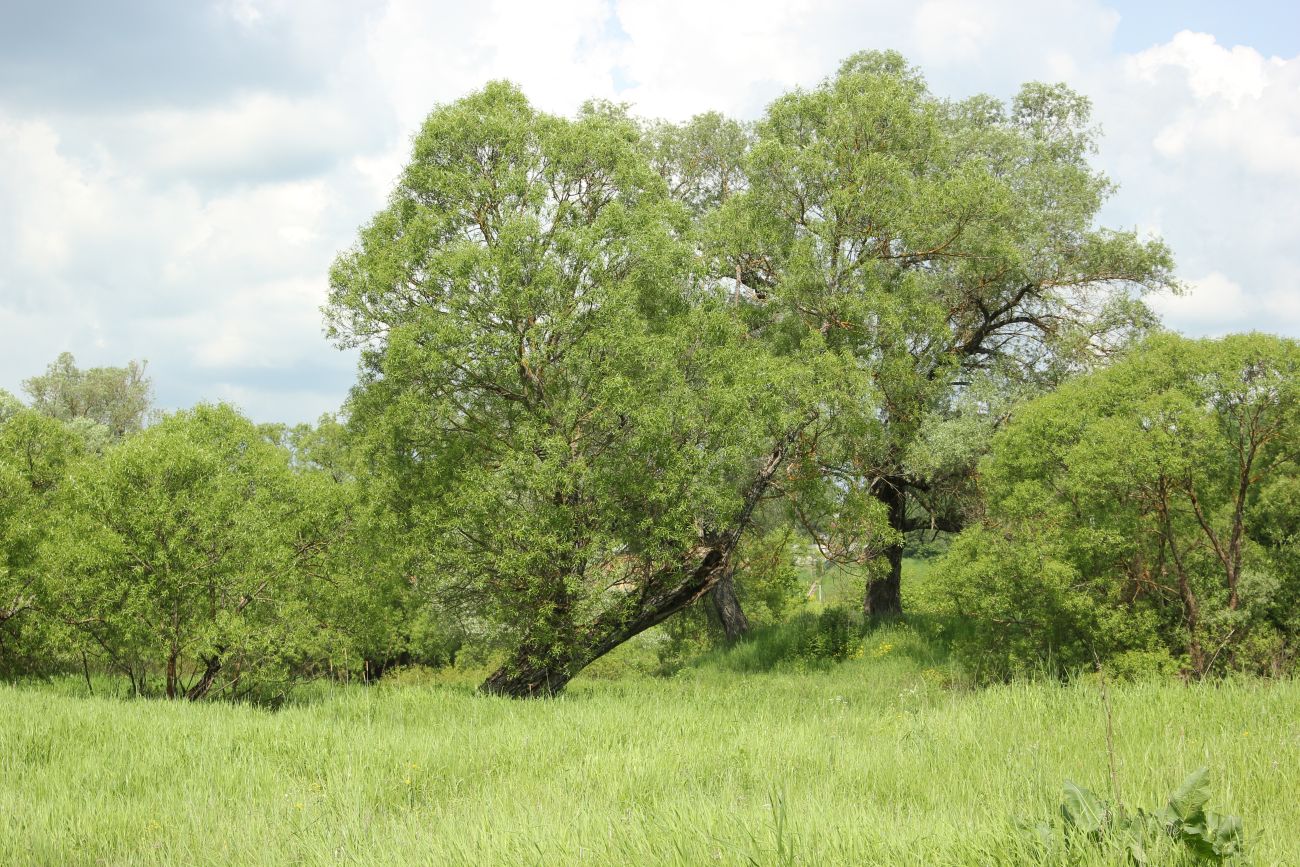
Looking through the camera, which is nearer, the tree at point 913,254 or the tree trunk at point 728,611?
the tree at point 913,254

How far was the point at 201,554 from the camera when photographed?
17125 millimetres

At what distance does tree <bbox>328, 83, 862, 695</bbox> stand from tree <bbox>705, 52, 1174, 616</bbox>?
2994 mm

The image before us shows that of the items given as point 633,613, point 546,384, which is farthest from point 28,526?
point 633,613

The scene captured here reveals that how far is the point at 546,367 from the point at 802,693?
9.80 meters

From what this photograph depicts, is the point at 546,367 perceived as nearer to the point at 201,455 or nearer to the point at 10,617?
the point at 201,455

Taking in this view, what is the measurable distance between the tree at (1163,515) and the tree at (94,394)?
55446mm

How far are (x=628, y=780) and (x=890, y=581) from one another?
22.6 meters

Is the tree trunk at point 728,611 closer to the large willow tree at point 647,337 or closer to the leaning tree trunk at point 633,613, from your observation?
the large willow tree at point 647,337

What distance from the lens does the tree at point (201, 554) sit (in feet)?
54.7

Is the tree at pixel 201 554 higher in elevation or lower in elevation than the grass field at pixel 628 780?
higher

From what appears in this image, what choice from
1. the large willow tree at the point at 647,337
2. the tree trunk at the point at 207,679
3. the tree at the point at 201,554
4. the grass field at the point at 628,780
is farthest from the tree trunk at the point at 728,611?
the grass field at the point at 628,780

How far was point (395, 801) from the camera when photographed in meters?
6.93

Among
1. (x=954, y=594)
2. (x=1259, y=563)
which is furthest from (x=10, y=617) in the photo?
(x=1259, y=563)

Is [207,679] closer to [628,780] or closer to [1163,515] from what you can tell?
[628,780]
